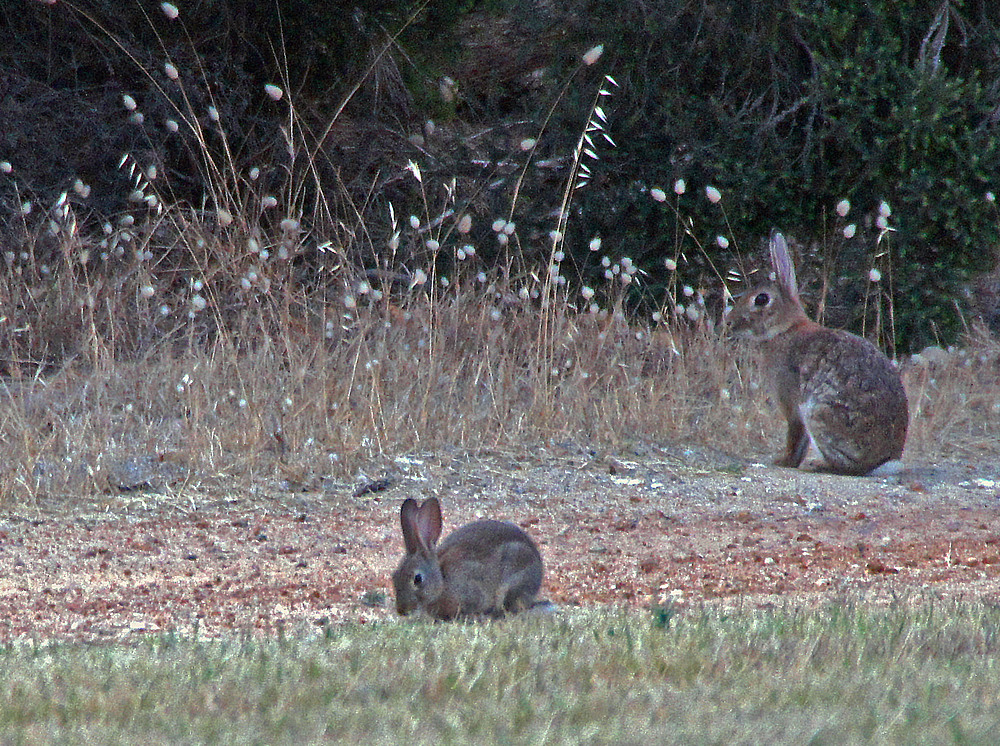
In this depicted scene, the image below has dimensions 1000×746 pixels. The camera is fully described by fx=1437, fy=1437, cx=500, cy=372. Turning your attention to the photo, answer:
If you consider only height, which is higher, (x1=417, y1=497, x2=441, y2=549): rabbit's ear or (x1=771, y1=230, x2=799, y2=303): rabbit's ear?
(x1=771, y1=230, x2=799, y2=303): rabbit's ear

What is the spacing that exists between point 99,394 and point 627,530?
353cm

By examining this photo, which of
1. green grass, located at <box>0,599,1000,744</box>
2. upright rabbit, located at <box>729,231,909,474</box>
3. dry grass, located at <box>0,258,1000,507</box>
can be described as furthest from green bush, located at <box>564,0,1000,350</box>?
green grass, located at <box>0,599,1000,744</box>

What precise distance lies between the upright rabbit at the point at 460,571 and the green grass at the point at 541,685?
1.91ft

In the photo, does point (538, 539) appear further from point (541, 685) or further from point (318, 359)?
point (541, 685)

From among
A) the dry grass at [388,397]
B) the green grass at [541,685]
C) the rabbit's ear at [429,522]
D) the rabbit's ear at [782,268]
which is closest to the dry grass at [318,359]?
the dry grass at [388,397]

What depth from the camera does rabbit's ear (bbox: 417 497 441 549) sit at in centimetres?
517

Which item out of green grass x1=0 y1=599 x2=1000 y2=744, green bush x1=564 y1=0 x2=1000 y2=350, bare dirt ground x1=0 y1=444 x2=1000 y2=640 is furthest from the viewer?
green bush x1=564 y1=0 x2=1000 y2=350

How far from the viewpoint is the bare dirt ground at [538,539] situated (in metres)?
5.74

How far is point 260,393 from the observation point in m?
8.71

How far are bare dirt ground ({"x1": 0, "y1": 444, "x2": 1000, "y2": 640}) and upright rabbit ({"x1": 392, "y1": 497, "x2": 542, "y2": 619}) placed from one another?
1.17 ft

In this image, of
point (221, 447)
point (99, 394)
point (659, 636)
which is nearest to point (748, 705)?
point (659, 636)

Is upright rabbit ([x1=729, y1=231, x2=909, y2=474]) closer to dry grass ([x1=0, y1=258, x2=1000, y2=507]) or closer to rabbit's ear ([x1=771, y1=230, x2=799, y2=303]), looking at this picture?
rabbit's ear ([x1=771, y1=230, x2=799, y2=303])

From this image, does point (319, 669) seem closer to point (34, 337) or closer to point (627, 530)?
point (627, 530)

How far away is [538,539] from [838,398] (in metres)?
2.52
